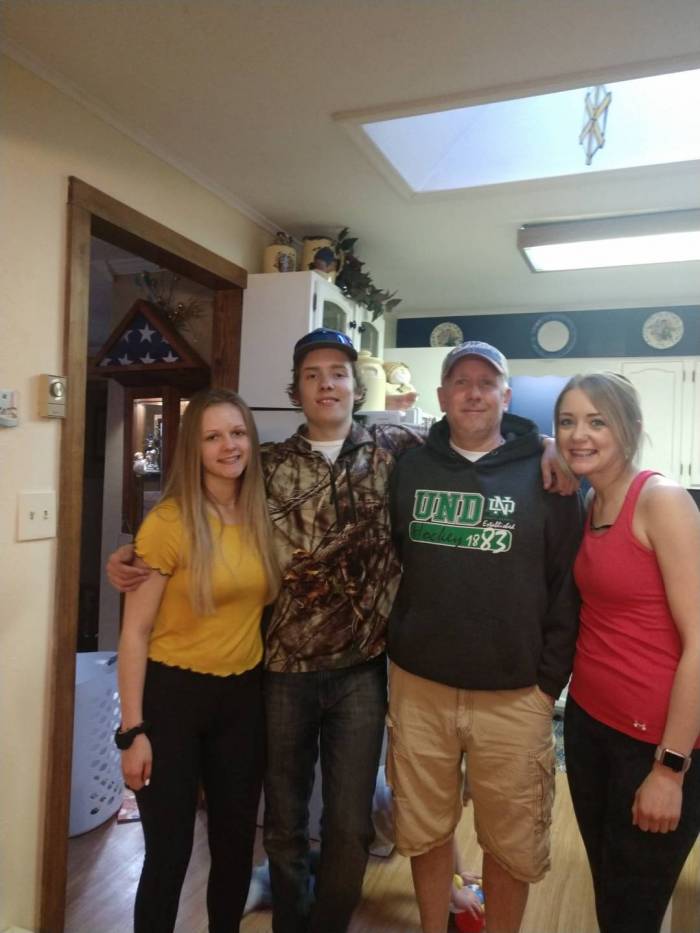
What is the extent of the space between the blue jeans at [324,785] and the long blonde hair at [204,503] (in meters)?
0.29

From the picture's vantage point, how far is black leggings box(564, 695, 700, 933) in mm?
1278

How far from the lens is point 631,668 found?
1.31 meters

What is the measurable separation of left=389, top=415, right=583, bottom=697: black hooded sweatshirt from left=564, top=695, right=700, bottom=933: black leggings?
20cm

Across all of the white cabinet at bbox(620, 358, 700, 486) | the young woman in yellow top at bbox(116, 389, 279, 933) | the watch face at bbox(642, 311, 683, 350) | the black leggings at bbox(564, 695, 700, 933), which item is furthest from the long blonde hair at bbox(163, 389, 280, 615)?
the watch face at bbox(642, 311, 683, 350)

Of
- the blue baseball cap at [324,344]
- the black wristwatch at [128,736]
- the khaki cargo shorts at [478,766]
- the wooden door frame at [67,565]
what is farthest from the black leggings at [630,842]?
the wooden door frame at [67,565]

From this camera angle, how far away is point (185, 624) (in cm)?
149

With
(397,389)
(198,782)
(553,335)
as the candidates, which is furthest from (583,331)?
(198,782)

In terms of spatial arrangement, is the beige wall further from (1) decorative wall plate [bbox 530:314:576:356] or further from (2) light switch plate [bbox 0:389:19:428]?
(1) decorative wall plate [bbox 530:314:576:356]

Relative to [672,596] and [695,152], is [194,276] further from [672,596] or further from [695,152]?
[672,596]

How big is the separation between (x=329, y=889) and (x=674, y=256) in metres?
2.84

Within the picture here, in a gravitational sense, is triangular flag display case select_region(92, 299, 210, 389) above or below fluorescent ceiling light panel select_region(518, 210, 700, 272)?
below

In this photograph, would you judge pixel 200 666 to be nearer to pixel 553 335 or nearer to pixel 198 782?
pixel 198 782

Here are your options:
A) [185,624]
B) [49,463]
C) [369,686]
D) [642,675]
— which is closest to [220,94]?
[49,463]

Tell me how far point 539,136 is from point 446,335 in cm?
208
